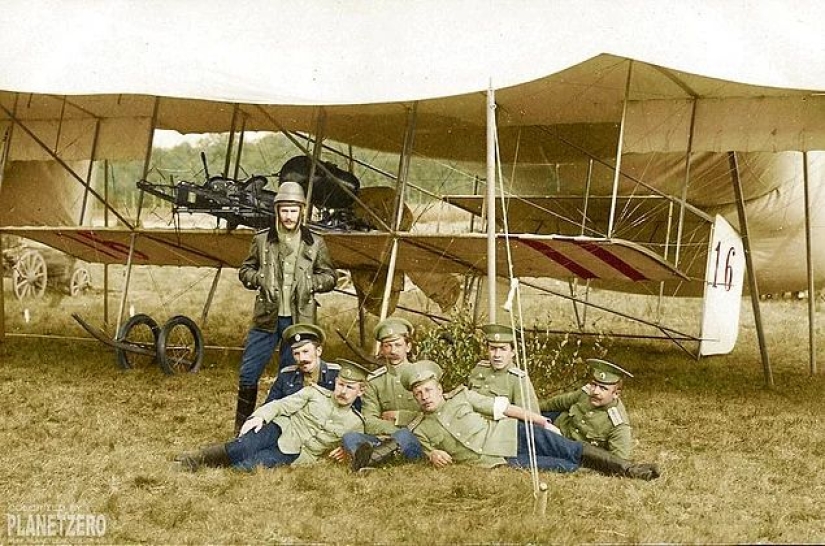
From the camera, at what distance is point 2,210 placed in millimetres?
12992

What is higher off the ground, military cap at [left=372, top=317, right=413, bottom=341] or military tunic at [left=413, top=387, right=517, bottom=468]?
military cap at [left=372, top=317, right=413, bottom=341]

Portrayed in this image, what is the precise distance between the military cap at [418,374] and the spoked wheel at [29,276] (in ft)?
43.9

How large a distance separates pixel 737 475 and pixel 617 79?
3962 mm

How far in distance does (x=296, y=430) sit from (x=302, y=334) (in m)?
0.70

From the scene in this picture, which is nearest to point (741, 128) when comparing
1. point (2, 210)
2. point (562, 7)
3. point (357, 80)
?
point (562, 7)

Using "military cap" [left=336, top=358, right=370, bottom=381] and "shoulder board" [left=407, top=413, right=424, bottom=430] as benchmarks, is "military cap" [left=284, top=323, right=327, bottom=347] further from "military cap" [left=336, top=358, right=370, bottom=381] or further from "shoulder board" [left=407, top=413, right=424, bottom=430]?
"shoulder board" [left=407, top=413, right=424, bottom=430]

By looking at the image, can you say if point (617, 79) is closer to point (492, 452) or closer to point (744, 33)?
point (744, 33)

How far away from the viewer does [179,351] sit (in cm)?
1078

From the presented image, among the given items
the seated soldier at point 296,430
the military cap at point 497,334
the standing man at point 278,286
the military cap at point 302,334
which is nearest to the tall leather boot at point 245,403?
the standing man at point 278,286

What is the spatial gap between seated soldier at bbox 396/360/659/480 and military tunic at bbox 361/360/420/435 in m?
0.26

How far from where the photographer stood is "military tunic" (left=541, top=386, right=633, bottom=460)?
6.29 m

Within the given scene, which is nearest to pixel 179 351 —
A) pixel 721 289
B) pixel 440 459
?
pixel 440 459

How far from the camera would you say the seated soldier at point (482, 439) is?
6.10 meters

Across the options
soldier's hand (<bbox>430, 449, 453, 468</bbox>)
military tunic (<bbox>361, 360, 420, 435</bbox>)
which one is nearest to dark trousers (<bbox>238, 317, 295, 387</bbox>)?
military tunic (<bbox>361, 360, 420, 435</bbox>)
